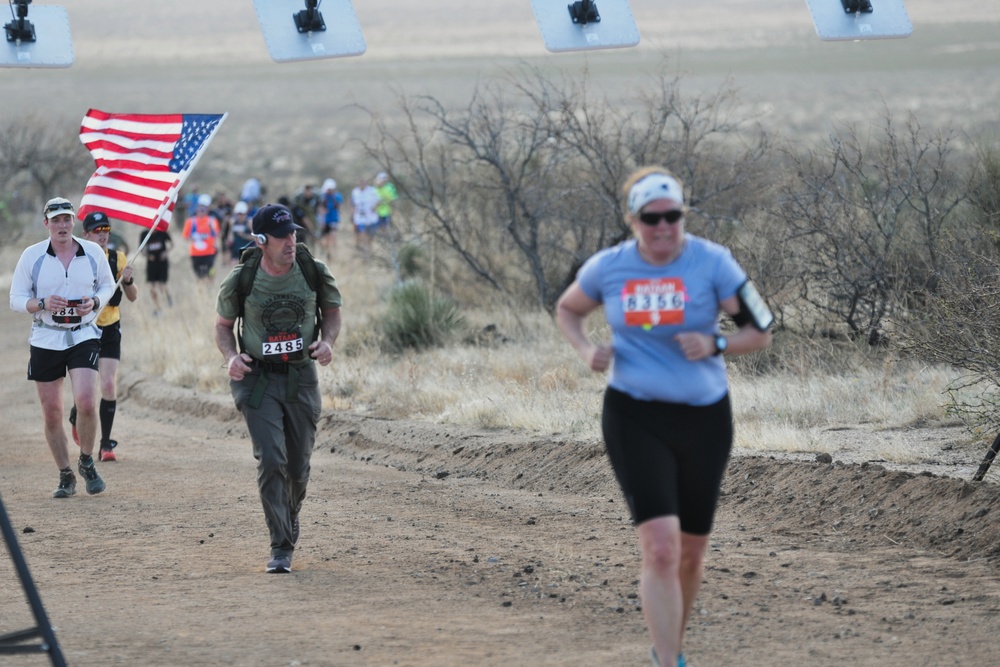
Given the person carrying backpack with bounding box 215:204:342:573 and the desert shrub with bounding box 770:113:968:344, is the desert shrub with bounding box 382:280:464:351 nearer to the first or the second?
the desert shrub with bounding box 770:113:968:344

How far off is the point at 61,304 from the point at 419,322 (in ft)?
26.5

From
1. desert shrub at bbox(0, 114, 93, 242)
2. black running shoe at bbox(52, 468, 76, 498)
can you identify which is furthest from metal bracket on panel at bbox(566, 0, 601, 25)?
desert shrub at bbox(0, 114, 93, 242)

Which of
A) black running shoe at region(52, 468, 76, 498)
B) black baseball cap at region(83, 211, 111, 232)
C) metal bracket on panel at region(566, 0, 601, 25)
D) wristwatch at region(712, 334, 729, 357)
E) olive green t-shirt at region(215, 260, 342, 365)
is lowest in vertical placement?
black running shoe at region(52, 468, 76, 498)

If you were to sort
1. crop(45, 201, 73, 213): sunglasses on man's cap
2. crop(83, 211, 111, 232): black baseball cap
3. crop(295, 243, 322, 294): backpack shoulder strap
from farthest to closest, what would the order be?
crop(83, 211, 111, 232): black baseball cap, crop(45, 201, 73, 213): sunglasses on man's cap, crop(295, 243, 322, 294): backpack shoulder strap

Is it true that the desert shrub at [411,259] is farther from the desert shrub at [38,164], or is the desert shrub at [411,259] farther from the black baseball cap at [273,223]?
the desert shrub at [38,164]

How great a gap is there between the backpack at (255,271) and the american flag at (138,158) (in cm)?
379

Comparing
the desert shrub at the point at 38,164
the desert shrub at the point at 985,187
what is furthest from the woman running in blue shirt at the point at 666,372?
the desert shrub at the point at 38,164

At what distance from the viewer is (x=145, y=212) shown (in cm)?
1141

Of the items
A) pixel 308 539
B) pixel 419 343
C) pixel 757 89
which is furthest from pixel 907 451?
pixel 757 89

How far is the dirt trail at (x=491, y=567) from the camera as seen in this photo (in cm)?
632

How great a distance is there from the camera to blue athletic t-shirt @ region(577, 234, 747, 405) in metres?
5.29

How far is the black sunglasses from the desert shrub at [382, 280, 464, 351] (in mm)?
11994

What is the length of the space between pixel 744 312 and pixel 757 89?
114785 millimetres

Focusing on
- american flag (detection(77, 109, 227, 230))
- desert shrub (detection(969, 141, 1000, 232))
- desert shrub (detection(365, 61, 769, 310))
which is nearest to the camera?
american flag (detection(77, 109, 227, 230))
